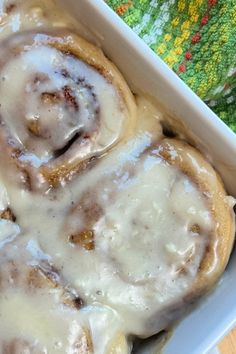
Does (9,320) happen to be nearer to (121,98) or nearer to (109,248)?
(109,248)

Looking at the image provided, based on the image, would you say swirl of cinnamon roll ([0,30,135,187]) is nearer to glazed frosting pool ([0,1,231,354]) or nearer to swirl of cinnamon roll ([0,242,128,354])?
glazed frosting pool ([0,1,231,354])

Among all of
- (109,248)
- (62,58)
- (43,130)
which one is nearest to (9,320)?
(109,248)

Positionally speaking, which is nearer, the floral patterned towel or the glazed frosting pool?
the glazed frosting pool

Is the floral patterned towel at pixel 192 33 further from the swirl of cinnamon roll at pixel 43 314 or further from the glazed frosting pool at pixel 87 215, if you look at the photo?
the swirl of cinnamon roll at pixel 43 314

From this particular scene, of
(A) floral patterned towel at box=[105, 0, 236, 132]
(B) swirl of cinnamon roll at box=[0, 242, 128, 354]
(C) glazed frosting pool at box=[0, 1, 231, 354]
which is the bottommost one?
(B) swirl of cinnamon roll at box=[0, 242, 128, 354]

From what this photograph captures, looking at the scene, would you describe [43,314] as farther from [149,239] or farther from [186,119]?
[186,119]

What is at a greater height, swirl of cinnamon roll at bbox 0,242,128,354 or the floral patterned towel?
the floral patterned towel

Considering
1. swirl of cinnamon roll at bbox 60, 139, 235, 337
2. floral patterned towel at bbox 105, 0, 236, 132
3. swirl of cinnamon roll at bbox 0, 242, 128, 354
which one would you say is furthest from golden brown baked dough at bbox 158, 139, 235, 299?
floral patterned towel at bbox 105, 0, 236, 132

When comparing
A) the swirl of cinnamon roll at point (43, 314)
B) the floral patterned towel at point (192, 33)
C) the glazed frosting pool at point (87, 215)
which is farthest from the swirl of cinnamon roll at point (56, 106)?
the floral patterned towel at point (192, 33)
